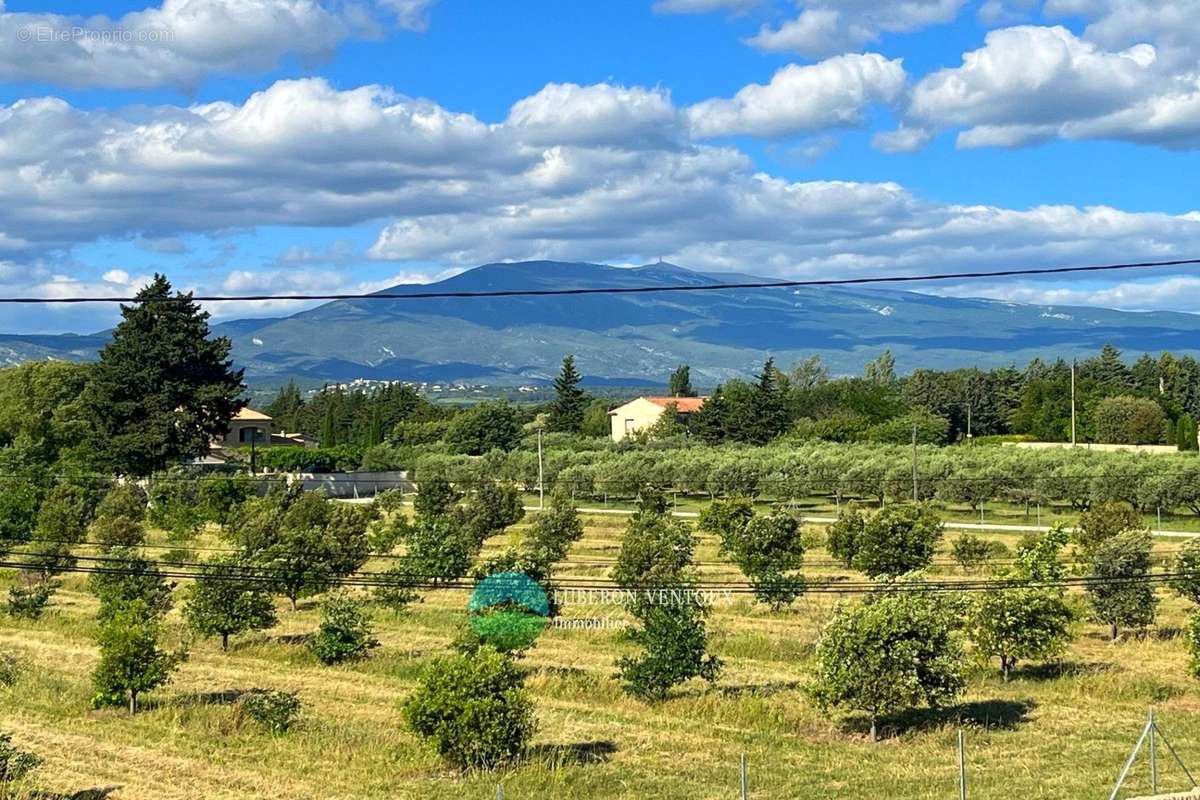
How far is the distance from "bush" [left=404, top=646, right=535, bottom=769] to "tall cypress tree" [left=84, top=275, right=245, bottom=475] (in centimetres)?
5388

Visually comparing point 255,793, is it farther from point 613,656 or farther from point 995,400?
point 995,400

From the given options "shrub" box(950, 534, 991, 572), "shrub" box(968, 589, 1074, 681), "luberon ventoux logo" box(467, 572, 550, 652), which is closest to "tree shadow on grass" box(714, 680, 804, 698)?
"shrub" box(968, 589, 1074, 681)

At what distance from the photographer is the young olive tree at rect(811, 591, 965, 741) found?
90.6 ft

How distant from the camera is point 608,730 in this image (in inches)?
1121

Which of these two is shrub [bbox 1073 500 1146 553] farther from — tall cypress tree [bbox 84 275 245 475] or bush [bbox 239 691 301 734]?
tall cypress tree [bbox 84 275 245 475]

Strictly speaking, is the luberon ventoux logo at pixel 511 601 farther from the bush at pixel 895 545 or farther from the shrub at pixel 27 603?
the shrub at pixel 27 603

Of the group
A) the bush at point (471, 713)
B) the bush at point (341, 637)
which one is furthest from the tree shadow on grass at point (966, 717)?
the bush at point (341, 637)

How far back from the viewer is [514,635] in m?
37.2

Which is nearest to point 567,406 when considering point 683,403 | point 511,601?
point 683,403

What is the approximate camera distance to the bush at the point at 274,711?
27.8 meters

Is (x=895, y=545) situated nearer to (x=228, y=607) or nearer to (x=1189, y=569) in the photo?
(x=1189, y=569)

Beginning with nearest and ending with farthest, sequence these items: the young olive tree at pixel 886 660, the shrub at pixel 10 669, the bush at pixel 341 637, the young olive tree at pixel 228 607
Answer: the young olive tree at pixel 886 660 → the shrub at pixel 10 669 → the bush at pixel 341 637 → the young olive tree at pixel 228 607

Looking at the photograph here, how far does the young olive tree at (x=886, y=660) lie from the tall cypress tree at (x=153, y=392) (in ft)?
181

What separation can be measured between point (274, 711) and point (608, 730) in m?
7.24
